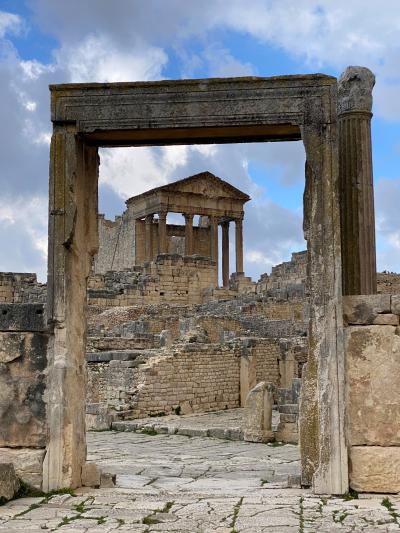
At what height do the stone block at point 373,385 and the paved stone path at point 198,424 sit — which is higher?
the stone block at point 373,385

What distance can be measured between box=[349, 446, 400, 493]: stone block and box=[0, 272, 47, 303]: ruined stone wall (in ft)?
85.8

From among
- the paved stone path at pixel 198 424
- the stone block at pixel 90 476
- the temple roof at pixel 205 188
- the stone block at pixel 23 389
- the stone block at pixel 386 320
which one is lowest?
the paved stone path at pixel 198 424

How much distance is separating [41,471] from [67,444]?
0.33 metres

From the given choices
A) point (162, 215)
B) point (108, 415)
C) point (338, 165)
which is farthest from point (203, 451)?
point (162, 215)

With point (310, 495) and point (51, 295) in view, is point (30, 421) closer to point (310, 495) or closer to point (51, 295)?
point (51, 295)

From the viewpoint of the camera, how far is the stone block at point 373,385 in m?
6.93

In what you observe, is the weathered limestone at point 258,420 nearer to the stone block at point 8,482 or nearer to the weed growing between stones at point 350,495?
the weed growing between stones at point 350,495

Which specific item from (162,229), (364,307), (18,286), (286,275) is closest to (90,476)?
(364,307)

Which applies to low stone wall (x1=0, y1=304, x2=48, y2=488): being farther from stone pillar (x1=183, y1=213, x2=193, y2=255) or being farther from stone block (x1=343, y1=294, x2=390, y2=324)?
stone pillar (x1=183, y1=213, x2=193, y2=255)

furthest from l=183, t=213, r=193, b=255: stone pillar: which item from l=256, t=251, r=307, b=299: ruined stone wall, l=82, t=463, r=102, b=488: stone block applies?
l=82, t=463, r=102, b=488: stone block

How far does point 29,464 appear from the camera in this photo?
709 cm

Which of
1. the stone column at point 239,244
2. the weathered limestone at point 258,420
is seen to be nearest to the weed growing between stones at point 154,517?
the weathered limestone at point 258,420

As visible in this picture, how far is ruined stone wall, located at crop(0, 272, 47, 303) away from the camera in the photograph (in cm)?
3216

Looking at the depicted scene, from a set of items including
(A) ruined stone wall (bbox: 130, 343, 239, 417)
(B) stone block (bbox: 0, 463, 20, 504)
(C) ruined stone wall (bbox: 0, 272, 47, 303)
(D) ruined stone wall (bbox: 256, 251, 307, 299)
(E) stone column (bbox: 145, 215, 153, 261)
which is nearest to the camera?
(B) stone block (bbox: 0, 463, 20, 504)
